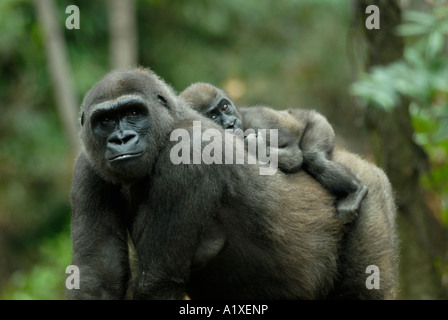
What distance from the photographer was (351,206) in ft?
14.4

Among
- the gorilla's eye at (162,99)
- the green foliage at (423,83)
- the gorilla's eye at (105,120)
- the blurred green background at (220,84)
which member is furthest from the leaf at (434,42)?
the gorilla's eye at (105,120)

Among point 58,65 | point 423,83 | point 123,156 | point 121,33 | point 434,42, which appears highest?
point 121,33

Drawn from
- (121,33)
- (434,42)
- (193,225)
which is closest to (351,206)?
(193,225)

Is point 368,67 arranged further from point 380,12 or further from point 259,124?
point 259,124

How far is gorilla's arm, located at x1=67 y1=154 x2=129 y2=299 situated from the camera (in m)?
4.03

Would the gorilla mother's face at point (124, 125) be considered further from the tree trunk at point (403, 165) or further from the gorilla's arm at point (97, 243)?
the tree trunk at point (403, 165)

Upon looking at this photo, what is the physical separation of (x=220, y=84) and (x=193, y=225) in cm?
1004

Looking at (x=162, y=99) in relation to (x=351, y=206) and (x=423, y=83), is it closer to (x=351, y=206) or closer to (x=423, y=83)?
(x=351, y=206)

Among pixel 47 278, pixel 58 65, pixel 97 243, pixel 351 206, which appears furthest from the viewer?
pixel 58 65

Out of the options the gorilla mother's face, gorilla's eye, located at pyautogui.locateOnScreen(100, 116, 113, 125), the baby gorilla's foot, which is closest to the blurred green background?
the baby gorilla's foot

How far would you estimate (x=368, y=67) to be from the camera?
21.5 feet

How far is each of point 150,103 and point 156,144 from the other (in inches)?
11.1

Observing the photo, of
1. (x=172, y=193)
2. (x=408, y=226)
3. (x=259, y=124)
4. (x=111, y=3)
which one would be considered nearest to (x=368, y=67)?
(x=408, y=226)

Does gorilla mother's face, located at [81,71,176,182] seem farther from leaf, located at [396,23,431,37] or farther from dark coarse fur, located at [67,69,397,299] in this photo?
leaf, located at [396,23,431,37]
